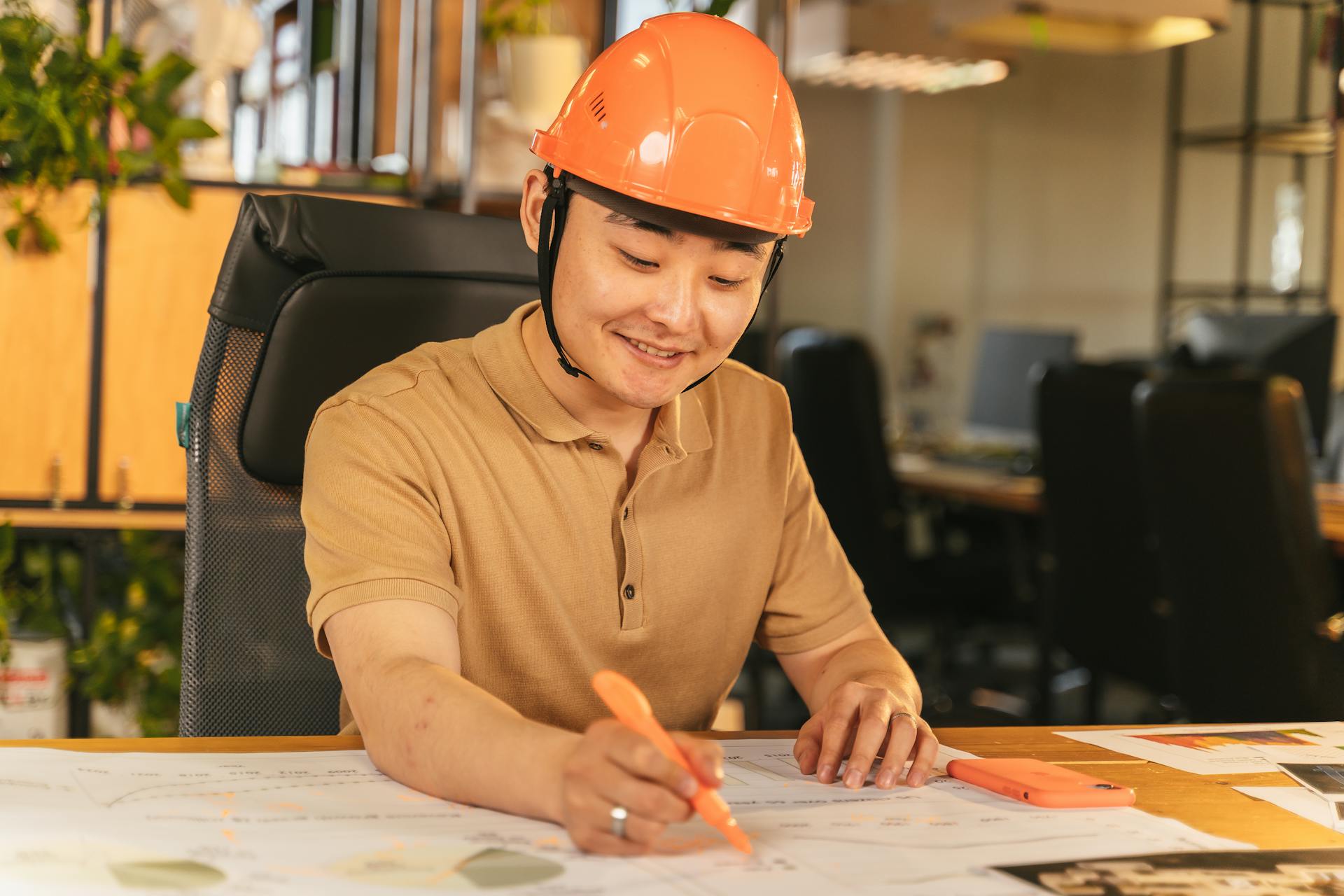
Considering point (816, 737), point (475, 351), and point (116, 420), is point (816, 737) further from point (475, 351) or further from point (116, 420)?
point (116, 420)

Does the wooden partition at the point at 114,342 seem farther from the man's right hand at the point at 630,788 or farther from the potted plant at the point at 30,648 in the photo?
the man's right hand at the point at 630,788

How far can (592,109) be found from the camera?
117 cm

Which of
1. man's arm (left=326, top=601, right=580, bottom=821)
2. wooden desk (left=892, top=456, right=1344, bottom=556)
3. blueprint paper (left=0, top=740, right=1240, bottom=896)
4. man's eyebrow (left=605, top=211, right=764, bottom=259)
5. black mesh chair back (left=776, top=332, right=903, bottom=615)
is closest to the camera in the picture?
blueprint paper (left=0, top=740, right=1240, bottom=896)

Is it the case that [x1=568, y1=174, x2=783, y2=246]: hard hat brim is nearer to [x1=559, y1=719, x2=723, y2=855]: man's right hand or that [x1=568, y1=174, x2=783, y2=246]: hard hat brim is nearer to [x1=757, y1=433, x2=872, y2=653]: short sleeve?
[x1=757, y1=433, x2=872, y2=653]: short sleeve

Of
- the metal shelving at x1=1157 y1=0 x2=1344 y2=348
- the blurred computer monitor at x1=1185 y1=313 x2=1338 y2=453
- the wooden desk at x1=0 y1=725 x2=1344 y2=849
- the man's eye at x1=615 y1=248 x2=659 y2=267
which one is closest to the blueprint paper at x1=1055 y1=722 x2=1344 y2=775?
the wooden desk at x1=0 y1=725 x2=1344 y2=849

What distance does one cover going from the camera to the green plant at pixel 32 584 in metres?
2.24

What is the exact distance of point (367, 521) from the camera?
111 cm

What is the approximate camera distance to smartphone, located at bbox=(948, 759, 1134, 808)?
97cm

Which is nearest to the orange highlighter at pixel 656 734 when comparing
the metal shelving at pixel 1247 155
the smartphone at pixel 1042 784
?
the smartphone at pixel 1042 784

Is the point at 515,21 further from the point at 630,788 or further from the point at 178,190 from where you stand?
the point at 630,788

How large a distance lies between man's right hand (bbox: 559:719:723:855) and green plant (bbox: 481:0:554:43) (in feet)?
6.86

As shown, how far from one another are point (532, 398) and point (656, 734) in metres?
0.49

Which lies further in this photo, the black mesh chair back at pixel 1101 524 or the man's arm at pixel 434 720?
the black mesh chair back at pixel 1101 524

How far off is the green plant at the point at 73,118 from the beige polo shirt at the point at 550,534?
1.10 m
